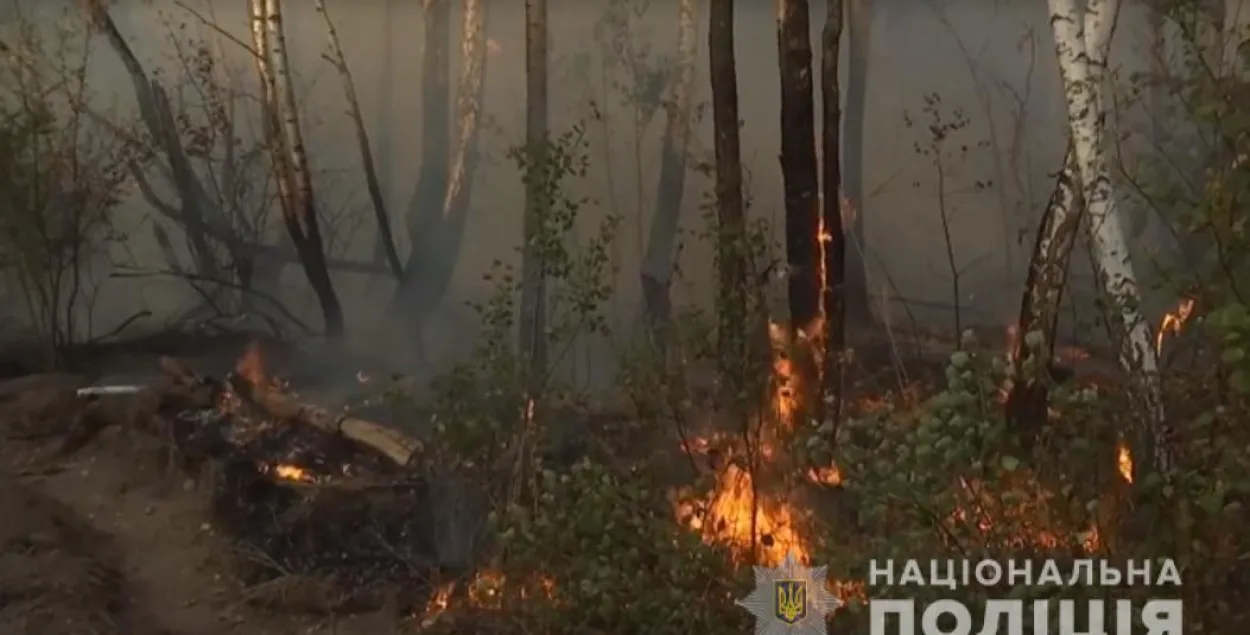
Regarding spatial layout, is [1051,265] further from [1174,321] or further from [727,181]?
[727,181]

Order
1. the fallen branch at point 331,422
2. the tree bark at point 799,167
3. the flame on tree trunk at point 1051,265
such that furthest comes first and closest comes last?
1. the fallen branch at point 331,422
2. the tree bark at point 799,167
3. the flame on tree trunk at point 1051,265

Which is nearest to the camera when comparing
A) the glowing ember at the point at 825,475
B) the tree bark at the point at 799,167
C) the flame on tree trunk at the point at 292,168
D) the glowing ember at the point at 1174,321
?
the glowing ember at the point at 1174,321

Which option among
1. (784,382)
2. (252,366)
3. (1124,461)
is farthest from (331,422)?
(1124,461)

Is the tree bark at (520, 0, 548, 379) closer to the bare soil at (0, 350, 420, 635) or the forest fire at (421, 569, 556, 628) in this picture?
the forest fire at (421, 569, 556, 628)

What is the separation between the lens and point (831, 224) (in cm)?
298

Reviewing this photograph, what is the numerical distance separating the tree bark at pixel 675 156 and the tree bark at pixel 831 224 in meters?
0.38

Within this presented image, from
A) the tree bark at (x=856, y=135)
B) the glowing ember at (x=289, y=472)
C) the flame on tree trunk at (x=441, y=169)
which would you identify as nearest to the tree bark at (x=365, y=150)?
the flame on tree trunk at (x=441, y=169)

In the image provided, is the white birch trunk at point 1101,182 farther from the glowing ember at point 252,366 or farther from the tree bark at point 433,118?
the glowing ember at point 252,366

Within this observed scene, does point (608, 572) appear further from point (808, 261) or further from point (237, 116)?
point (237, 116)

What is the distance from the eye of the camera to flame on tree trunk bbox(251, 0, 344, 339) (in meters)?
3.39

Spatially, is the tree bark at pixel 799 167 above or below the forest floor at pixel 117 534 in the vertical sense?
above

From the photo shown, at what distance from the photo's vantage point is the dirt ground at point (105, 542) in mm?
2770

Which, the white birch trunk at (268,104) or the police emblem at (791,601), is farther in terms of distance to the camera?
the white birch trunk at (268,104)

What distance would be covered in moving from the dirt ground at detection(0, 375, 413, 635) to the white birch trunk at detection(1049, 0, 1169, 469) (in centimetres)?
166
